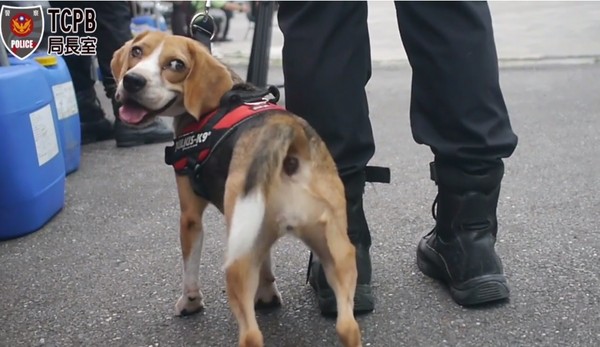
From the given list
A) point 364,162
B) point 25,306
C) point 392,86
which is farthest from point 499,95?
point 392,86

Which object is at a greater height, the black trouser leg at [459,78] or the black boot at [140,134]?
the black trouser leg at [459,78]

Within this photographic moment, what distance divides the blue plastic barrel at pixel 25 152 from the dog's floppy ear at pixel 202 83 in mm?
921

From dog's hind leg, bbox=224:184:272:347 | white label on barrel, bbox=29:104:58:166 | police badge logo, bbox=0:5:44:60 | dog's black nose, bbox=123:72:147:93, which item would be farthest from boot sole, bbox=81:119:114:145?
dog's hind leg, bbox=224:184:272:347

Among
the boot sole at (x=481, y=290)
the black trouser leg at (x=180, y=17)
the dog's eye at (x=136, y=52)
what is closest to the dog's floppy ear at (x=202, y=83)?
the dog's eye at (x=136, y=52)

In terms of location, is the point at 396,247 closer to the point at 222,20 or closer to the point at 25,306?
the point at 25,306

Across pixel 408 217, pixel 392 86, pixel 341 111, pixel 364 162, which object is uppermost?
pixel 341 111

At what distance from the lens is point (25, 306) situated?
1.80 metres

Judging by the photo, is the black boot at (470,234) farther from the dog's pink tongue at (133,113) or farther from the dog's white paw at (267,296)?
the dog's pink tongue at (133,113)

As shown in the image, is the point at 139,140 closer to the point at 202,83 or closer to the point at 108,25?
the point at 108,25

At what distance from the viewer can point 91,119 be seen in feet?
12.2

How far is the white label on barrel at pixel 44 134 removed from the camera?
7.90 feet

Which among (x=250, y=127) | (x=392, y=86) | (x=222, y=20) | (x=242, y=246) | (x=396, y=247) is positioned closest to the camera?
(x=242, y=246)

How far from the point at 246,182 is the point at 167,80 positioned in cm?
45

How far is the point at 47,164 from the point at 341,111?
4.12 ft
